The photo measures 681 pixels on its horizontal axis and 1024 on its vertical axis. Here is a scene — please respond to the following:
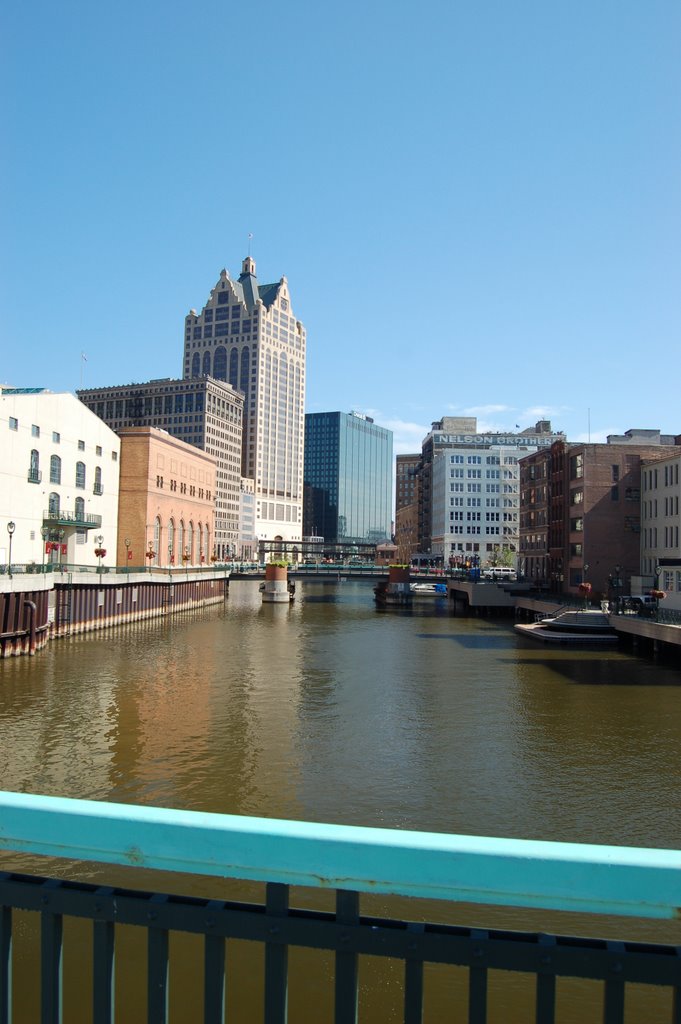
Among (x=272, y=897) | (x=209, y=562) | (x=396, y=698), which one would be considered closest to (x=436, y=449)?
Result: (x=209, y=562)

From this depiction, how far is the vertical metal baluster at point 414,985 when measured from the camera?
325 cm

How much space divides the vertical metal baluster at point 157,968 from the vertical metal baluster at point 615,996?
190 cm

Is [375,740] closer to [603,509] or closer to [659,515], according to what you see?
[659,515]

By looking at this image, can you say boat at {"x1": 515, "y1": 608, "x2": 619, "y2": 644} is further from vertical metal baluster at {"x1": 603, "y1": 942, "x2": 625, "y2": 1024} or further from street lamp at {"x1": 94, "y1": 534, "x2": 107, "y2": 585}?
vertical metal baluster at {"x1": 603, "y1": 942, "x2": 625, "y2": 1024}

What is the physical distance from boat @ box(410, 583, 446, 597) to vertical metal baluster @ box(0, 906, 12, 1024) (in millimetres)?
135680

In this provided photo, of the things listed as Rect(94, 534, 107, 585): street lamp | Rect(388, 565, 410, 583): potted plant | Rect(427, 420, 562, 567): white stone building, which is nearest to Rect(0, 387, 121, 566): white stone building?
Rect(94, 534, 107, 585): street lamp

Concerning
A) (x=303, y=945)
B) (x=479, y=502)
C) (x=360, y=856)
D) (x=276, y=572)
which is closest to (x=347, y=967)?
(x=303, y=945)

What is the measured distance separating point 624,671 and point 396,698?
18517mm

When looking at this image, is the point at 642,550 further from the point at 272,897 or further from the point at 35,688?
the point at 272,897

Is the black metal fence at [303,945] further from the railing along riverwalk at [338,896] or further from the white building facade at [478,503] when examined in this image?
the white building facade at [478,503]

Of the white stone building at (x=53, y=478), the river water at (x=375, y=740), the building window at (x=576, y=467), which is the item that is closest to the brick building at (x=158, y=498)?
the white stone building at (x=53, y=478)

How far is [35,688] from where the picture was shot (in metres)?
37.4

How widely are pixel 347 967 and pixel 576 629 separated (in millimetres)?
68618

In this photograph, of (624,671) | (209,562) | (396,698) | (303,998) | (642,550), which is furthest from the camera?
(209,562)
